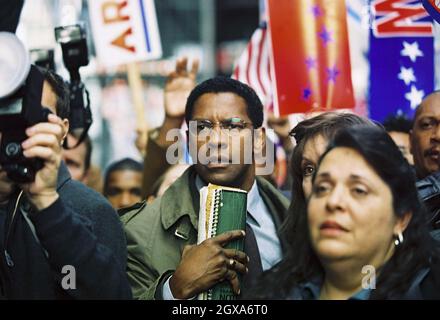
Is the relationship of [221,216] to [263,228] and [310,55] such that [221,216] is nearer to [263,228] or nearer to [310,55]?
[263,228]

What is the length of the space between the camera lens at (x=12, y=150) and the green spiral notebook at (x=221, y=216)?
0.81m

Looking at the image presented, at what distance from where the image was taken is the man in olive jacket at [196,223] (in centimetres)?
355

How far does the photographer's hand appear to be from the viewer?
300 centimetres

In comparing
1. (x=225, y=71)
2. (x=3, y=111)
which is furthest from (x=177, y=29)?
(x=3, y=111)

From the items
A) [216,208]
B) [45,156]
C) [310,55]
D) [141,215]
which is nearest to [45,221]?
[45,156]

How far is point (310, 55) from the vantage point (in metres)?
5.38

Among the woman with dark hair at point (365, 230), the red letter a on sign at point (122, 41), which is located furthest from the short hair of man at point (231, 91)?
the red letter a on sign at point (122, 41)

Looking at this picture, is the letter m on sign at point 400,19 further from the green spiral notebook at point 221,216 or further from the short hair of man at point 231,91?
the green spiral notebook at point 221,216

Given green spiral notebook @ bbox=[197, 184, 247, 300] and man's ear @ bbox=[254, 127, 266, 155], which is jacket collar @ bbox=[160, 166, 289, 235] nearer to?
man's ear @ bbox=[254, 127, 266, 155]

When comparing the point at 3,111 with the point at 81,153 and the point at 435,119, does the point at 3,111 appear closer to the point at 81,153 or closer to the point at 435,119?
the point at 435,119

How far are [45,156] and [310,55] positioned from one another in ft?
8.62

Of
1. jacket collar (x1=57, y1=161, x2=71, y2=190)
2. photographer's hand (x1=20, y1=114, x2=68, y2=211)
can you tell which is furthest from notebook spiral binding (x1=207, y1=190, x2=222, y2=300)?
photographer's hand (x1=20, y1=114, x2=68, y2=211)

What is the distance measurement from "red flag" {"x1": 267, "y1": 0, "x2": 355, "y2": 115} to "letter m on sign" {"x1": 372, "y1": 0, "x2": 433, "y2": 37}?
8.7 inches

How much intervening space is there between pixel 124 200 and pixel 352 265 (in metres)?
3.74
